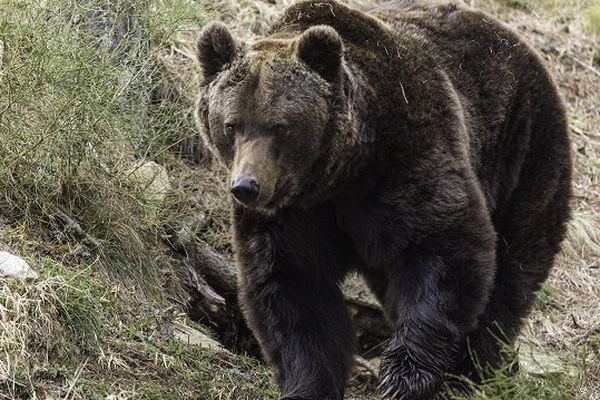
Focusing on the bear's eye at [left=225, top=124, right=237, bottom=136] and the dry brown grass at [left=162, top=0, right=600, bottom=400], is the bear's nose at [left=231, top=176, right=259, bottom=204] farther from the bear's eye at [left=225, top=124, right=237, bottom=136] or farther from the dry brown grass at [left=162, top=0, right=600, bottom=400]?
the dry brown grass at [left=162, top=0, right=600, bottom=400]

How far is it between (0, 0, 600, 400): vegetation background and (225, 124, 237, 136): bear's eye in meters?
1.17

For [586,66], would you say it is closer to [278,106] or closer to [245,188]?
[278,106]

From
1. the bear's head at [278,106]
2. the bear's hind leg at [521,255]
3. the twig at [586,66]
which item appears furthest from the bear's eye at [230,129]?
the twig at [586,66]

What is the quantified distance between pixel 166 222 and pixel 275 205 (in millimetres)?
2087

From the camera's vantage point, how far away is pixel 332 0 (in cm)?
625

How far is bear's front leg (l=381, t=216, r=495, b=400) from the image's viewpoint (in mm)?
5598

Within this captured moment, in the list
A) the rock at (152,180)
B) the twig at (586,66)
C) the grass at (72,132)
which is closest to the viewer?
the grass at (72,132)

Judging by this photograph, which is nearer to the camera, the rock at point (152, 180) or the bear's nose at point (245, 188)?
the bear's nose at point (245, 188)

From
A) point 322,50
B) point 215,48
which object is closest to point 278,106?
point 322,50

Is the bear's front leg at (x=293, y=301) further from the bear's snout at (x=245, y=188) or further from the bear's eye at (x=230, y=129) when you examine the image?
the bear's snout at (x=245, y=188)

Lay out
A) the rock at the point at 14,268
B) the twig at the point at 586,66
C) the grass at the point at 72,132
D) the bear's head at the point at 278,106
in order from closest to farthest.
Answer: the bear's head at the point at 278,106 → the rock at the point at 14,268 → the grass at the point at 72,132 → the twig at the point at 586,66

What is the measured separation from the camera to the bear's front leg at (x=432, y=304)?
5.60 metres

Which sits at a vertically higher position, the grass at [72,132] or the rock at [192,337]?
the grass at [72,132]

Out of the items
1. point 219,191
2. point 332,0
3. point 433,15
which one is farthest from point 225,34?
point 219,191
